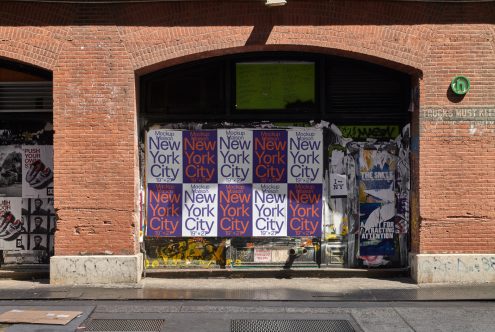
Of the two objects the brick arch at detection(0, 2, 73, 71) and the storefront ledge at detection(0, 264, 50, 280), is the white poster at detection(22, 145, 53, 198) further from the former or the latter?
the brick arch at detection(0, 2, 73, 71)

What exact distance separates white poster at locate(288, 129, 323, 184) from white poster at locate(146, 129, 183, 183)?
75.7 inches

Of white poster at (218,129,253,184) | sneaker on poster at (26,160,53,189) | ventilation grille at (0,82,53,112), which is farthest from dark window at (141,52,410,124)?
sneaker on poster at (26,160,53,189)

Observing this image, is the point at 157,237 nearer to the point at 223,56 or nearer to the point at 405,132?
the point at 223,56

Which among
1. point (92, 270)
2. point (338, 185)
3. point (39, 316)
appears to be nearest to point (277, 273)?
point (338, 185)

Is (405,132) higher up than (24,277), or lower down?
higher up

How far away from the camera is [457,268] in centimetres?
1033

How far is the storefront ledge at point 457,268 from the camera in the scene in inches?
406

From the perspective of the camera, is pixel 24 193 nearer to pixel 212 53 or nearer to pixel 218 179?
pixel 218 179

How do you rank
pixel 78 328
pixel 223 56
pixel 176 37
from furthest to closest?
pixel 223 56 < pixel 176 37 < pixel 78 328

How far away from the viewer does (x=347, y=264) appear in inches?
439

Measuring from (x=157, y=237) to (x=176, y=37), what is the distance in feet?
11.2

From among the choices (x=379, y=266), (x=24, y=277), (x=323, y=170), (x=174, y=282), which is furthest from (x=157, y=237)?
(x=379, y=266)

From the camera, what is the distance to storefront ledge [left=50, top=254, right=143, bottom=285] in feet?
33.5

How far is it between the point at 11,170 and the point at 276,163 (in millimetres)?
4616
